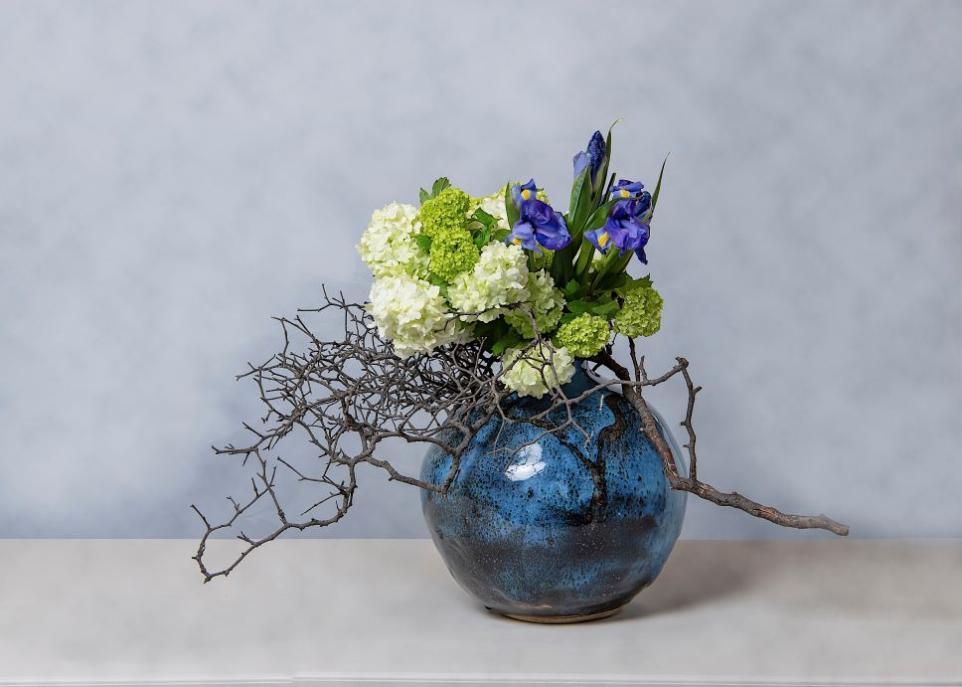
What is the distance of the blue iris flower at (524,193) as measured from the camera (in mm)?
1132

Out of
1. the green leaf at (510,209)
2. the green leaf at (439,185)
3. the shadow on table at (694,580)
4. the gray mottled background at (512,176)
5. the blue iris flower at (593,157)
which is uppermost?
the gray mottled background at (512,176)

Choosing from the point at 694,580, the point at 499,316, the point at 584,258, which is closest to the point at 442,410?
the point at 499,316

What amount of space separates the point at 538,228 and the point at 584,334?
0.39 feet

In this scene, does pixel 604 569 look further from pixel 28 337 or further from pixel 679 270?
pixel 28 337

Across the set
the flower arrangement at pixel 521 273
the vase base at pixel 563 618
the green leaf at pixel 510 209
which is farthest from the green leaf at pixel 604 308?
the vase base at pixel 563 618

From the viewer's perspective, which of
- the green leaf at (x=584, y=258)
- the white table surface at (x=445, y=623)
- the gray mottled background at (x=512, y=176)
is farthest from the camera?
the gray mottled background at (x=512, y=176)

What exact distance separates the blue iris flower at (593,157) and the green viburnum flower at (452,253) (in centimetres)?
14

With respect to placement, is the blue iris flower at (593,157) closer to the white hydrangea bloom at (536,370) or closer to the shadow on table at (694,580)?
the white hydrangea bloom at (536,370)

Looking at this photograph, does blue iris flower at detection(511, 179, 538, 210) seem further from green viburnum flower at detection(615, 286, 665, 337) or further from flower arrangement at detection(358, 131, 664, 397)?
green viburnum flower at detection(615, 286, 665, 337)

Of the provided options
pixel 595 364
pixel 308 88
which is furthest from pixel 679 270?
pixel 308 88

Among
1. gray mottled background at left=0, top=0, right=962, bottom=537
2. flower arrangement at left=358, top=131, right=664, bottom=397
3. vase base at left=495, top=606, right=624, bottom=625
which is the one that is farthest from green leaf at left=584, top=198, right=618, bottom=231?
gray mottled background at left=0, top=0, right=962, bottom=537

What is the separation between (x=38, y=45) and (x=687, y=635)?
1.25 metres

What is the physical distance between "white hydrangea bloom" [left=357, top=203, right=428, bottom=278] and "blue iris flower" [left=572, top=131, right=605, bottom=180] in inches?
6.8

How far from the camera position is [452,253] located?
45.4 inches
